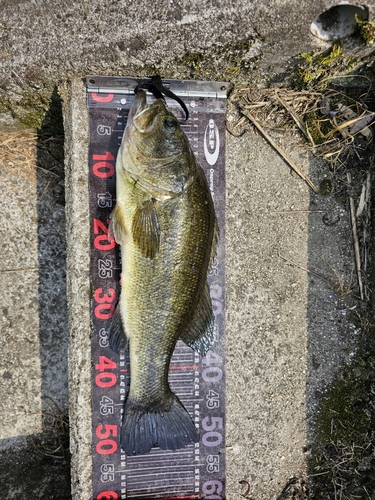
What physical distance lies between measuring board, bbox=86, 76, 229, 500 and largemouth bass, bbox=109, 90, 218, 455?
0.22 m

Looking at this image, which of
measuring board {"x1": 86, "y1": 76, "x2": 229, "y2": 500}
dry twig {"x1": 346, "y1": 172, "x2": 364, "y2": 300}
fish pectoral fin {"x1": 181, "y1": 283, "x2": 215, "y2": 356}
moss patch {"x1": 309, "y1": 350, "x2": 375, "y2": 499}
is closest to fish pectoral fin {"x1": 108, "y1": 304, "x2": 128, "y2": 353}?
measuring board {"x1": 86, "y1": 76, "x2": 229, "y2": 500}

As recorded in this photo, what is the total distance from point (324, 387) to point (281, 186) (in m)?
1.53

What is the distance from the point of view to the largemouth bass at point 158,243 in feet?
7.04

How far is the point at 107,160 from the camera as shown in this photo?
2.46m

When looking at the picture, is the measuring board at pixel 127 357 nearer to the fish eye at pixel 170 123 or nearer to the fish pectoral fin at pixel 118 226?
the fish pectoral fin at pixel 118 226

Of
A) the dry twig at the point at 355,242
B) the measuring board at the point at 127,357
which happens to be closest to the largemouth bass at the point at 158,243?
the measuring board at the point at 127,357

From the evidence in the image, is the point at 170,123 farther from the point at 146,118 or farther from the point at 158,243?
the point at 158,243

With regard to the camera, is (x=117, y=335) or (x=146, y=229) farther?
(x=117, y=335)

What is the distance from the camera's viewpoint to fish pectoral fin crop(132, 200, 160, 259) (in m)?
2.13

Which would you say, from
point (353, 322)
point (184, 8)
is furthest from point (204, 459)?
point (184, 8)

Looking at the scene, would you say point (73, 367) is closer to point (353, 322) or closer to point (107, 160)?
point (107, 160)

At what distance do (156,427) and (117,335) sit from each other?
0.66m

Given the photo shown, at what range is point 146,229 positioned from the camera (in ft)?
7.00

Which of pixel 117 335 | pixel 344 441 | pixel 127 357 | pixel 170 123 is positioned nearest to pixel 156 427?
pixel 127 357
